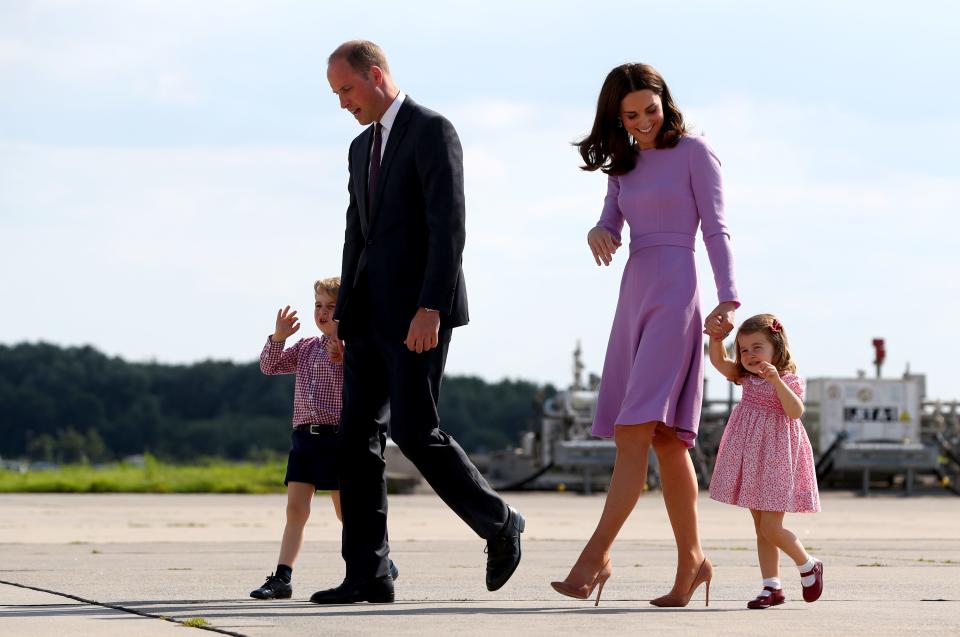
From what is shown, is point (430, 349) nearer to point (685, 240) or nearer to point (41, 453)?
point (685, 240)

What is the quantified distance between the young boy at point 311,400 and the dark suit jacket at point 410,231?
3.08 ft

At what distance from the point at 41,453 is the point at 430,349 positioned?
101 metres

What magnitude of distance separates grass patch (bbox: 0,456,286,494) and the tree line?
65.9m

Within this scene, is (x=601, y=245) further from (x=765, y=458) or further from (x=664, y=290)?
(x=765, y=458)

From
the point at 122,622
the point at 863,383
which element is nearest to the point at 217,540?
the point at 122,622

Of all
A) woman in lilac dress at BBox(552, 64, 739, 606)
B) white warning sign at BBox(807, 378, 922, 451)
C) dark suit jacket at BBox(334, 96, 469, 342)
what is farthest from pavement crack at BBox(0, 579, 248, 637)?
white warning sign at BBox(807, 378, 922, 451)

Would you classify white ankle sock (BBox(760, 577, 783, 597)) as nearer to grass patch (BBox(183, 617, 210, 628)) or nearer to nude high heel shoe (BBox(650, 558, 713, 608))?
nude high heel shoe (BBox(650, 558, 713, 608))

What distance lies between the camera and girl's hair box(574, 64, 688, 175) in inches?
235

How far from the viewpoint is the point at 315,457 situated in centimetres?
691

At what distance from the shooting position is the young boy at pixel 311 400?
685 cm

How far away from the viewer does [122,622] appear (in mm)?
5043

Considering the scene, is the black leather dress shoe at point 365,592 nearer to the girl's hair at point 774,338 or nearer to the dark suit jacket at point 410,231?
the dark suit jacket at point 410,231

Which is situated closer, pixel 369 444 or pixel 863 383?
pixel 369 444

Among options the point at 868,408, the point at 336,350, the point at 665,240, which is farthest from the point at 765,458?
the point at 868,408
